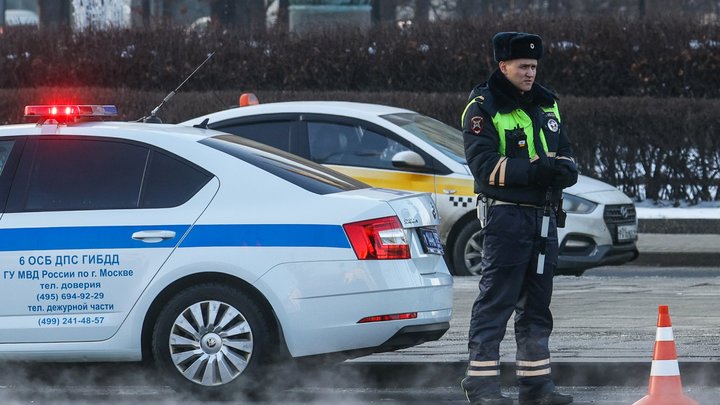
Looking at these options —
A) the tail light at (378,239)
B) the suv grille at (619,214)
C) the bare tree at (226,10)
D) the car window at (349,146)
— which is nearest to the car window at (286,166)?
the tail light at (378,239)

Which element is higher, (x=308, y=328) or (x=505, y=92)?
(x=505, y=92)

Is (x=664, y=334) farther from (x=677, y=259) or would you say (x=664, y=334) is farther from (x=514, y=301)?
(x=677, y=259)

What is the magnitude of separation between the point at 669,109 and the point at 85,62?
6983 mm

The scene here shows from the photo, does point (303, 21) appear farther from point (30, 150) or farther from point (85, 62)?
point (30, 150)

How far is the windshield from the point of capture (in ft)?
40.1

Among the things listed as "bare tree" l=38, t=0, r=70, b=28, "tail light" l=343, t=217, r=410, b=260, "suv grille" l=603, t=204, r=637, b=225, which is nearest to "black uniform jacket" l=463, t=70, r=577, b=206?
"tail light" l=343, t=217, r=410, b=260

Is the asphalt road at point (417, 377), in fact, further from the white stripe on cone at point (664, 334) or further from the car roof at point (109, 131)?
the car roof at point (109, 131)

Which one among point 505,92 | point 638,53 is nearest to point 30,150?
point 505,92

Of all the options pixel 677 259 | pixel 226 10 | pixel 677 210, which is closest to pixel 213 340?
pixel 677 259

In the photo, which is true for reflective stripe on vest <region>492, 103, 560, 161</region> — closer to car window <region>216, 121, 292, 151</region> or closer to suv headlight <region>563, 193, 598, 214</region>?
suv headlight <region>563, 193, 598, 214</region>

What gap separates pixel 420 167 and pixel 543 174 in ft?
17.7

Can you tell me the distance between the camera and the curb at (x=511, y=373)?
24.0 ft

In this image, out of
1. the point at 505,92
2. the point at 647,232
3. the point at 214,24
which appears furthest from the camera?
the point at 214,24

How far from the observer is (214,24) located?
19.6m
